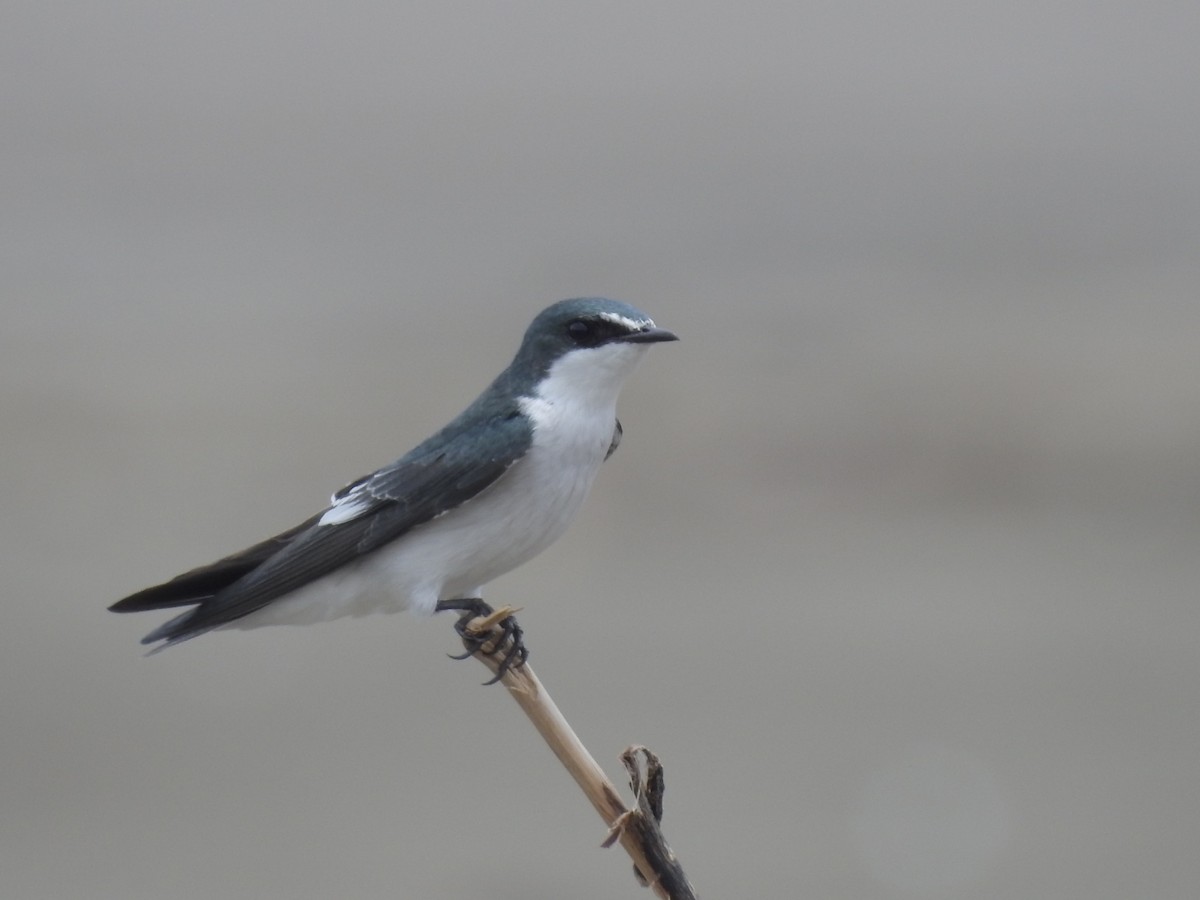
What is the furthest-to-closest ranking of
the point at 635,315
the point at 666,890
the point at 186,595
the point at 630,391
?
the point at 630,391 < the point at 635,315 < the point at 186,595 < the point at 666,890

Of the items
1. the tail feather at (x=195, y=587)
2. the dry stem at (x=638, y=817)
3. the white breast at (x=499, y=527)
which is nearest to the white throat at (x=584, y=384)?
the white breast at (x=499, y=527)

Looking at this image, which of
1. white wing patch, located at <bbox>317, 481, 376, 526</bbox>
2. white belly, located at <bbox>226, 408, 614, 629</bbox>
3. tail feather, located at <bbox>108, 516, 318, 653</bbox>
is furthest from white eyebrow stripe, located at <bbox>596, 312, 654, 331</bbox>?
tail feather, located at <bbox>108, 516, 318, 653</bbox>

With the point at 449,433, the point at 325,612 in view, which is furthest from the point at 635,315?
the point at 325,612

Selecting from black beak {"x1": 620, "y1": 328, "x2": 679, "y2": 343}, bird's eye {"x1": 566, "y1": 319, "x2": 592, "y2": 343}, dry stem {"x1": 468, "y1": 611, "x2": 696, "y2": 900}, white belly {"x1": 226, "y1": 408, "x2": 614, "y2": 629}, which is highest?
bird's eye {"x1": 566, "y1": 319, "x2": 592, "y2": 343}

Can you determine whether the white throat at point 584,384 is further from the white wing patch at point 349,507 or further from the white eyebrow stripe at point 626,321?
the white wing patch at point 349,507

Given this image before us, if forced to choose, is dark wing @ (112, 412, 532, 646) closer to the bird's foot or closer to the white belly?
the white belly

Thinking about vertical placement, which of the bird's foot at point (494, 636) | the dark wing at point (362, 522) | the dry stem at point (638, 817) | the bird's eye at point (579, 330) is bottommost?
the dry stem at point (638, 817)

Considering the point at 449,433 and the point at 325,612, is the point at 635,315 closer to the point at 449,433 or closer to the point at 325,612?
the point at 449,433

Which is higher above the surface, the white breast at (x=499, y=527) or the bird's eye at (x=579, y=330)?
the bird's eye at (x=579, y=330)
